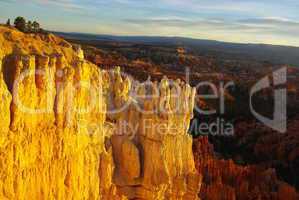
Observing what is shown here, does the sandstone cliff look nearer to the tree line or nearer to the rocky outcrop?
the tree line

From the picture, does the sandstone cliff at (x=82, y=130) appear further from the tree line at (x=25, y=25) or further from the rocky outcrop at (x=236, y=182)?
the rocky outcrop at (x=236, y=182)

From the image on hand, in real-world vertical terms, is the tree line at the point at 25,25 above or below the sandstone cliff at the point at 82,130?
above

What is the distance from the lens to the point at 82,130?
28.9 feet

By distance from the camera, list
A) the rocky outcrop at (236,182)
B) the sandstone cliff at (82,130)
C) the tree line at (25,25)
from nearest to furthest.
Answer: the sandstone cliff at (82,130), the tree line at (25,25), the rocky outcrop at (236,182)

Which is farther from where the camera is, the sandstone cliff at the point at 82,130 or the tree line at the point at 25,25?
the tree line at the point at 25,25

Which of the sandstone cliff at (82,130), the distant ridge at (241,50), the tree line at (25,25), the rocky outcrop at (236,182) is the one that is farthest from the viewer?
the distant ridge at (241,50)

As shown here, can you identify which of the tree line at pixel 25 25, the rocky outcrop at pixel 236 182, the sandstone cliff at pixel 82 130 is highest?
the tree line at pixel 25 25

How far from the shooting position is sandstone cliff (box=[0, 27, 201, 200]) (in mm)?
7363

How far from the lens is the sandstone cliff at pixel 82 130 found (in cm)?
736

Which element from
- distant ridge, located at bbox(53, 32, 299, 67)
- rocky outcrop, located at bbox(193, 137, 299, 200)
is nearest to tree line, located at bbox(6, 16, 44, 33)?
rocky outcrop, located at bbox(193, 137, 299, 200)

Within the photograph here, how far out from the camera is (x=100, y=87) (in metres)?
9.72

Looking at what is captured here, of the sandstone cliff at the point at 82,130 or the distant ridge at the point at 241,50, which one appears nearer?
the sandstone cliff at the point at 82,130

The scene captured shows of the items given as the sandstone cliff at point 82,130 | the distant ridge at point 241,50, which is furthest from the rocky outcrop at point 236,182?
the distant ridge at point 241,50

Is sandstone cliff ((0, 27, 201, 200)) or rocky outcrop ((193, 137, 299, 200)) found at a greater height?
sandstone cliff ((0, 27, 201, 200))
